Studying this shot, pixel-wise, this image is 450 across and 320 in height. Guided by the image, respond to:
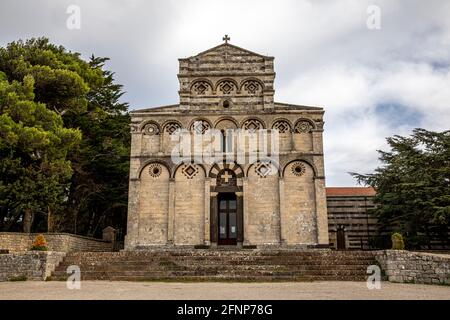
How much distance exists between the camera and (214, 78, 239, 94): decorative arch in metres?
24.5

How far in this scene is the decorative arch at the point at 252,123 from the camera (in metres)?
23.7

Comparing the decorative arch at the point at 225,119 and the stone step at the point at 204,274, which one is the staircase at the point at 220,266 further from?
the decorative arch at the point at 225,119

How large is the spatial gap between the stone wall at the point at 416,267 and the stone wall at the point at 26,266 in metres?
13.5

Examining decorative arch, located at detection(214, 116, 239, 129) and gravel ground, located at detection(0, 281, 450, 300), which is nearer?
gravel ground, located at detection(0, 281, 450, 300)

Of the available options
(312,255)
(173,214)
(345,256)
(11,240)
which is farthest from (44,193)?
(345,256)

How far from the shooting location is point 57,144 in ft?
72.9

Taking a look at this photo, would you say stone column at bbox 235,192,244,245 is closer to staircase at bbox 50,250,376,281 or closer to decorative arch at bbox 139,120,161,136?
staircase at bbox 50,250,376,281

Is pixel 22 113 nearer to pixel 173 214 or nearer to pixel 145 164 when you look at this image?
pixel 145 164

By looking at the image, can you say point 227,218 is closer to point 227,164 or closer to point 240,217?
point 240,217

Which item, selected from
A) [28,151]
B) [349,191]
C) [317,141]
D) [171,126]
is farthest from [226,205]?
[349,191]

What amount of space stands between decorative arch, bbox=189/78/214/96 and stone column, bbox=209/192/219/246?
631 centimetres

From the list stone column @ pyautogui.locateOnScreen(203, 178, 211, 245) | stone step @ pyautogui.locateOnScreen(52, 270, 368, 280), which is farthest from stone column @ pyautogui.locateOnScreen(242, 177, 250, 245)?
stone step @ pyautogui.locateOnScreen(52, 270, 368, 280)

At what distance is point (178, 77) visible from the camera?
81.0ft
